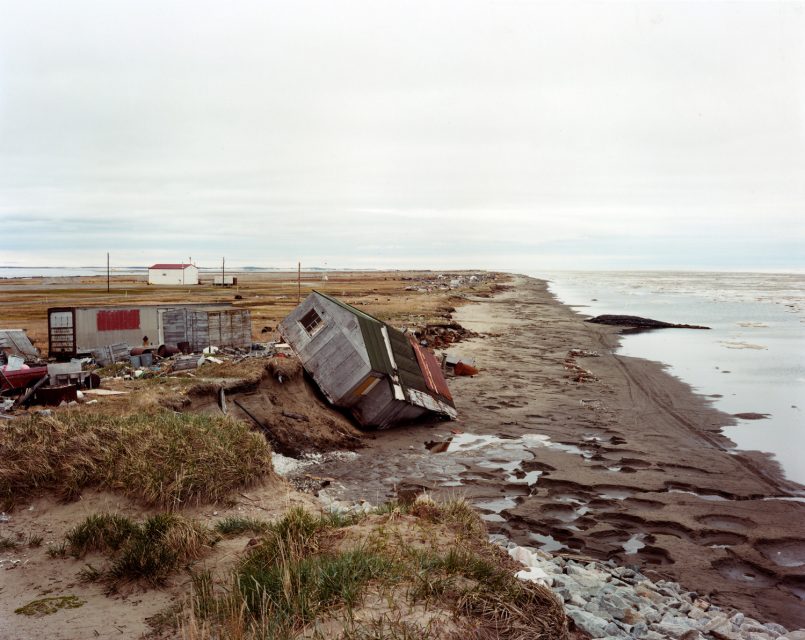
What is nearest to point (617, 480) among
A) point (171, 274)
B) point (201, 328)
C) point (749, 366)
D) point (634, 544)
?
point (634, 544)

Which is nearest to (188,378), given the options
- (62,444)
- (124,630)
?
(62,444)

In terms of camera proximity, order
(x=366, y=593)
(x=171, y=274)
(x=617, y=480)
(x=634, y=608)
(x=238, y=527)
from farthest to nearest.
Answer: (x=171, y=274) < (x=617, y=480) < (x=238, y=527) < (x=634, y=608) < (x=366, y=593)

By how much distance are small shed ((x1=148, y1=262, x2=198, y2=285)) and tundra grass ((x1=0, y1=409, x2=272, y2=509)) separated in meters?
91.2

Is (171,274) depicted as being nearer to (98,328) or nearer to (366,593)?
(98,328)

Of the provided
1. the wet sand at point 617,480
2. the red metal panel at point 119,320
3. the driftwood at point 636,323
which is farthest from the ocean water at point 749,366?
the red metal panel at point 119,320

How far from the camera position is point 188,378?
42.7 ft

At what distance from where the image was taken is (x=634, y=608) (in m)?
6.09

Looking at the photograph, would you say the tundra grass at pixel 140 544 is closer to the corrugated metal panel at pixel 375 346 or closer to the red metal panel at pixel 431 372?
the corrugated metal panel at pixel 375 346

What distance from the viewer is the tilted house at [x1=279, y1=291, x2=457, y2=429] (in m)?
13.1

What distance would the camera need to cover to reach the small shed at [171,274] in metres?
94.3

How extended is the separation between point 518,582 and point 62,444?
620 centimetres

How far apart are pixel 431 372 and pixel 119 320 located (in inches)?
426

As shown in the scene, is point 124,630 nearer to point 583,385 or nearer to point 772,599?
point 772,599

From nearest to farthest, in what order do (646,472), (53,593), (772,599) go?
(53,593) < (772,599) < (646,472)
